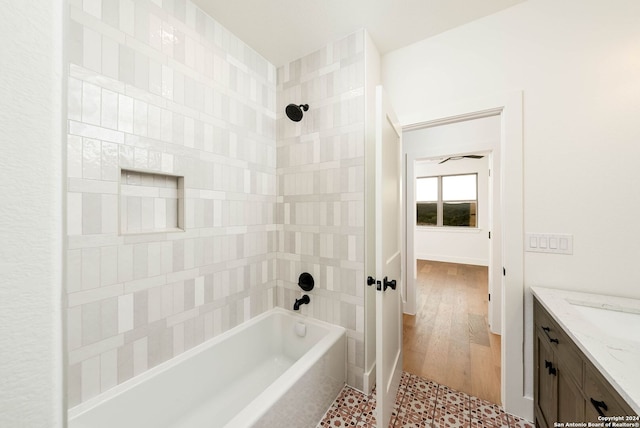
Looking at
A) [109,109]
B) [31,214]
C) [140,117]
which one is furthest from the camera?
[140,117]

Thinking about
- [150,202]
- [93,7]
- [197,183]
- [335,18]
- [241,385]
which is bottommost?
[241,385]

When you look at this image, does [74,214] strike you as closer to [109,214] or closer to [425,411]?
[109,214]

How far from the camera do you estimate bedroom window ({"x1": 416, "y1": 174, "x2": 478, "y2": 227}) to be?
5.55m

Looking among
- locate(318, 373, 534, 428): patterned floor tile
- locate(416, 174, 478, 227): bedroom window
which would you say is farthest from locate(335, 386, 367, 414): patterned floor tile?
locate(416, 174, 478, 227): bedroom window

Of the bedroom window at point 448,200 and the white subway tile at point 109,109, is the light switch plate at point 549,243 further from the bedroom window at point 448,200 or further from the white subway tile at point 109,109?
the bedroom window at point 448,200

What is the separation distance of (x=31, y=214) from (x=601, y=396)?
145 cm

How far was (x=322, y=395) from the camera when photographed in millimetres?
1504

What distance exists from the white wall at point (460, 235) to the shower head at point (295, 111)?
380 cm

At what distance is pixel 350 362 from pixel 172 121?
1.99 metres

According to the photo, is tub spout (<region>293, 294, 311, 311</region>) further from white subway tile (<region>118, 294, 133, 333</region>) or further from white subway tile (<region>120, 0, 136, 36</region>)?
white subway tile (<region>120, 0, 136, 36</region>)

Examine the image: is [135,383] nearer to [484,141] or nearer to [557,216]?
[557,216]

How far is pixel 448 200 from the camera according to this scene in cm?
583

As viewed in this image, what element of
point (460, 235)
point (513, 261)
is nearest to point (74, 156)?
point (513, 261)

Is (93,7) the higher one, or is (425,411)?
(93,7)
